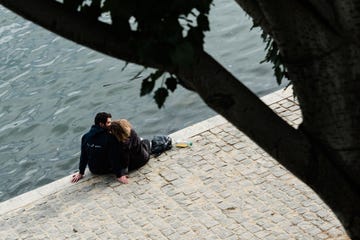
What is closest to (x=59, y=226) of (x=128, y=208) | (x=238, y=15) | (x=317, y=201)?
(x=128, y=208)

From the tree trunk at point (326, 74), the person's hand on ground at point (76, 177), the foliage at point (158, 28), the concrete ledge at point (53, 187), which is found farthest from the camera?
the person's hand on ground at point (76, 177)

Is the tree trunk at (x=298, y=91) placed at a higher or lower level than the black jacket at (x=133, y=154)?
higher

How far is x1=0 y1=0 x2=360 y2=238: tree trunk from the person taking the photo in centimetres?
402

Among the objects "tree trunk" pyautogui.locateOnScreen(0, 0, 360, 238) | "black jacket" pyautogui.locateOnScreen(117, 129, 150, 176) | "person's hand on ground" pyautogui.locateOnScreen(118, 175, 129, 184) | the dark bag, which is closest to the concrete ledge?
the dark bag

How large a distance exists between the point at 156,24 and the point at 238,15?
17.3 metres

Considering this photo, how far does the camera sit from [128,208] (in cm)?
1089

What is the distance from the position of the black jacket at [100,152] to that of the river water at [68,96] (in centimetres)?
274

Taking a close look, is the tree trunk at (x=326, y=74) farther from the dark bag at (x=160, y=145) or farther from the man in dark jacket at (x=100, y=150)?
the dark bag at (x=160, y=145)

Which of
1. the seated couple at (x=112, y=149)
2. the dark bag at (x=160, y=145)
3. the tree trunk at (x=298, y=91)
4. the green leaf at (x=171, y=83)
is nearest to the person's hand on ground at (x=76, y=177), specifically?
the seated couple at (x=112, y=149)

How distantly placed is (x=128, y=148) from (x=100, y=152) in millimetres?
458

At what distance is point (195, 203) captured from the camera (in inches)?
416

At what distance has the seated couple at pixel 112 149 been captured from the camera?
1141 cm

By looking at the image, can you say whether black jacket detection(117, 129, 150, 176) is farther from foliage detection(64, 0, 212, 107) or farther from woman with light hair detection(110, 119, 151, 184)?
foliage detection(64, 0, 212, 107)

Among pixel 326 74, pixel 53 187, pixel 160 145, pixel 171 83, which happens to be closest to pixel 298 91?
pixel 326 74
